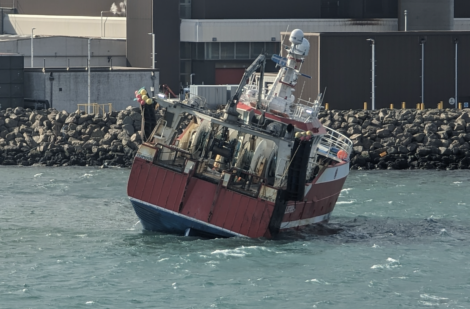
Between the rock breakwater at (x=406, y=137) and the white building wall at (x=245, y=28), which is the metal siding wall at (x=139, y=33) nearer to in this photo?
the white building wall at (x=245, y=28)

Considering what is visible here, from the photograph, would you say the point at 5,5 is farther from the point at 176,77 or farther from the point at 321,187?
the point at 321,187

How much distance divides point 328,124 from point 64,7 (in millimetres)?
37406

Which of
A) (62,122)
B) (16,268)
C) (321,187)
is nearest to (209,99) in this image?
(62,122)

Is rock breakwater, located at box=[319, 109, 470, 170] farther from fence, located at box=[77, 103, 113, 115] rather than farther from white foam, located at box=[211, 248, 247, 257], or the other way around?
white foam, located at box=[211, 248, 247, 257]

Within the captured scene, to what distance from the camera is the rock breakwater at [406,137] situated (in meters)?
47.8

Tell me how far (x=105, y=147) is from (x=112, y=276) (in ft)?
77.0

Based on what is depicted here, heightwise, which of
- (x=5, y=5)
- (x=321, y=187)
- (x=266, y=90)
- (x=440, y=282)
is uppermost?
(x=5, y=5)

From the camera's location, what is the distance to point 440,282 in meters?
25.5

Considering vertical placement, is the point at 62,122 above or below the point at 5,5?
below

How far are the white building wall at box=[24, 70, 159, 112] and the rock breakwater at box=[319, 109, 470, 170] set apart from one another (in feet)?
47.3

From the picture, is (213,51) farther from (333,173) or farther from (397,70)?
(333,173)

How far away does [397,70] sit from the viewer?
58.4 m

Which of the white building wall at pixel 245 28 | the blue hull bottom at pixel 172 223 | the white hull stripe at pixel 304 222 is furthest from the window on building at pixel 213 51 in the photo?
the blue hull bottom at pixel 172 223

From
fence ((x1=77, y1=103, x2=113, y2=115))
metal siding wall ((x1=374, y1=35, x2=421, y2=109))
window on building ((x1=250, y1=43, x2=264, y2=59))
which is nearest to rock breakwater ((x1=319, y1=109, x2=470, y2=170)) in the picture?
metal siding wall ((x1=374, y1=35, x2=421, y2=109))
